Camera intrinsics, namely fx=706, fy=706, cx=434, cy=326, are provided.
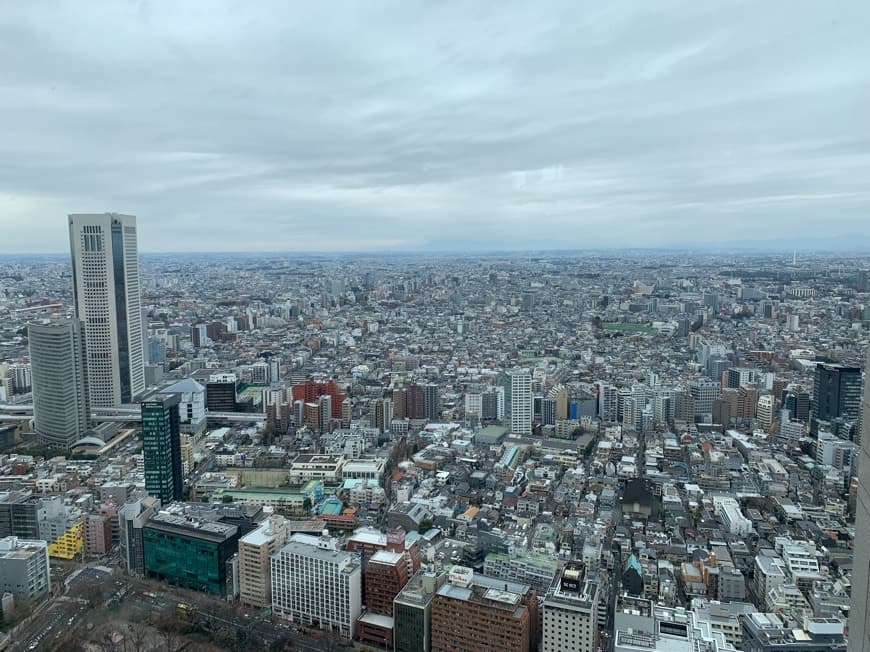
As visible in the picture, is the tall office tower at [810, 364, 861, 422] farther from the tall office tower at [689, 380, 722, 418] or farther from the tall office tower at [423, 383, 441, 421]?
the tall office tower at [423, 383, 441, 421]

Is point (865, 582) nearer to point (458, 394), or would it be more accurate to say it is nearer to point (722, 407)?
point (722, 407)

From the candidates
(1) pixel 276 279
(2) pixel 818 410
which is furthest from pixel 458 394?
(1) pixel 276 279

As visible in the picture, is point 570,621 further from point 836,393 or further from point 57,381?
point 57,381

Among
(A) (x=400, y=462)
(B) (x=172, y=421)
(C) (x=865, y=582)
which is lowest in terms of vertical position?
(A) (x=400, y=462)

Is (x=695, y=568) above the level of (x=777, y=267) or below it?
below

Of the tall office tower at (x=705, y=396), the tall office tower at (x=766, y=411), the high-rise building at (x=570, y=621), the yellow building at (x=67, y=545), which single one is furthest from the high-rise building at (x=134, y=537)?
the tall office tower at (x=766, y=411)

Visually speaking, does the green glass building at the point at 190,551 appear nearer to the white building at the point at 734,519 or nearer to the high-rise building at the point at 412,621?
the high-rise building at the point at 412,621
